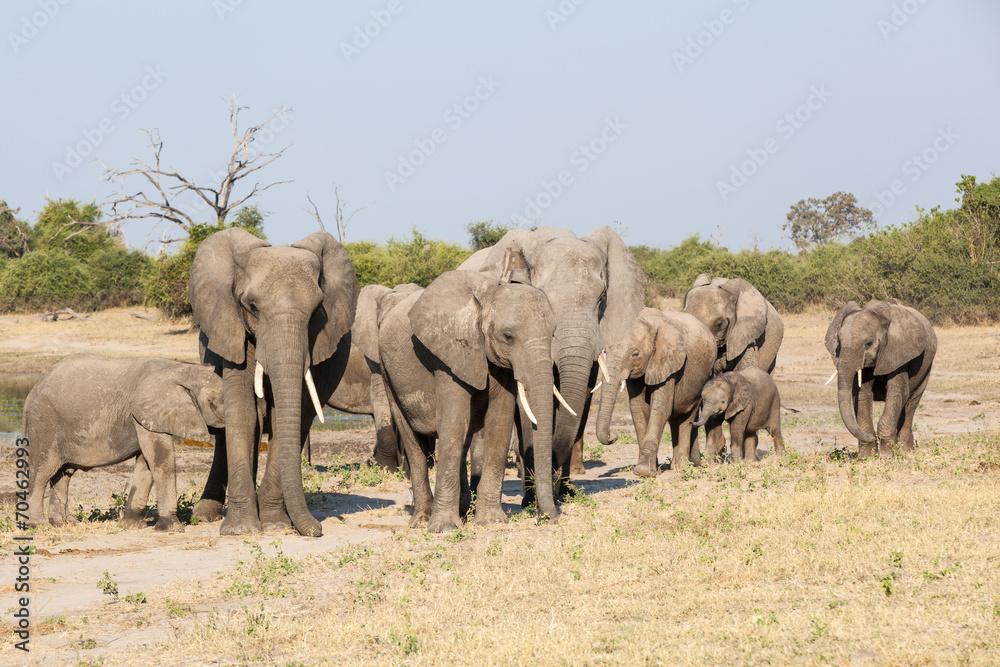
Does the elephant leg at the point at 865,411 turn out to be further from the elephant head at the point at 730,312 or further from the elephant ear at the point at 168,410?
the elephant ear at the point at 168,410

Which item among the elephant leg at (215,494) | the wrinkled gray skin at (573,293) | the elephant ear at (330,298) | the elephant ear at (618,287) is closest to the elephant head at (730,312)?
the elephant ear at (618,287)

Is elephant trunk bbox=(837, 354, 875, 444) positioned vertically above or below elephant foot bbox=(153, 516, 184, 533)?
above

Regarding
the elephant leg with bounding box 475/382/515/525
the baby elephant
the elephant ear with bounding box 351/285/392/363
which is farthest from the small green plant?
the baby elephant

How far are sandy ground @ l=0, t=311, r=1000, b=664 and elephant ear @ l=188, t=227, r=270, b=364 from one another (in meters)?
1.67

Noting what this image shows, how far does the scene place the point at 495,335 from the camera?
8922 millimetres

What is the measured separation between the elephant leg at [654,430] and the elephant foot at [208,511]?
4.86 metres

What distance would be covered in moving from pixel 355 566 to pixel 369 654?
7.52 ft

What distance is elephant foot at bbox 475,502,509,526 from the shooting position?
9.59 meters

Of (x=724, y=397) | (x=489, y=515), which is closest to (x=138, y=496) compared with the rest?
(x=489, y=515)

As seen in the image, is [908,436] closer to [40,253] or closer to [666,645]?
[666,645]

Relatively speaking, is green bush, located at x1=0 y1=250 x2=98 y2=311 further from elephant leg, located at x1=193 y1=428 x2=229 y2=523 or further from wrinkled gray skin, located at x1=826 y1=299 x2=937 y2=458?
wrinkled gray skin, located at x1=826 y1=299 x2=937 y2=458

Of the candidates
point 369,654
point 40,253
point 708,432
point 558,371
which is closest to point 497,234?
point 40,253

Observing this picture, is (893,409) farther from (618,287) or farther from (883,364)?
(618,287)

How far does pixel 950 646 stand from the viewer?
5.55 m
